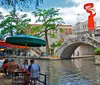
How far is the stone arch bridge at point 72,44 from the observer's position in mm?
41250

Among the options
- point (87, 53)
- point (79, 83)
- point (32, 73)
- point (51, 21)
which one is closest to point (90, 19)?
point (87, 53)

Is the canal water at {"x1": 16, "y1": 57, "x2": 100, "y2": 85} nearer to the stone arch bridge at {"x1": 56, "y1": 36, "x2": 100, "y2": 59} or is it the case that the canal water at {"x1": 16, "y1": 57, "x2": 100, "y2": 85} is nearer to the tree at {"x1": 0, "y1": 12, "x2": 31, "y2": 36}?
the stone arch bridge at {"x1": 56, "y1": 36, "x2": 100, "y2": 59}

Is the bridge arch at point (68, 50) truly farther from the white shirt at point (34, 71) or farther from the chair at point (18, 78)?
the white shirt at point (34, 71)

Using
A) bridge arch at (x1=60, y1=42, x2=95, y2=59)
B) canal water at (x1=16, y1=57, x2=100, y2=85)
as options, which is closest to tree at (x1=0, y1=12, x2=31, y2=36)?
bridge arch at (x1=60, y1=42, x2=95, y2=59)

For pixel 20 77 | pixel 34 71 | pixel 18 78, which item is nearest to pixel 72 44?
pixel 20 77

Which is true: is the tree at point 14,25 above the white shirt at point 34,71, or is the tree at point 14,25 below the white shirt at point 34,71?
above

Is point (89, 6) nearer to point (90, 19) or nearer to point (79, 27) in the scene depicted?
point (90, 19)

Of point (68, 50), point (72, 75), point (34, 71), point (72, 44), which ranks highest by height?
point (72, 44)

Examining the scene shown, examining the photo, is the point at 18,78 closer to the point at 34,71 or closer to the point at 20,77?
the point at 20,77

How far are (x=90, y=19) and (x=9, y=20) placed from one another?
66.8 feet

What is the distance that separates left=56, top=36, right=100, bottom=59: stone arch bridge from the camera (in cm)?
4125

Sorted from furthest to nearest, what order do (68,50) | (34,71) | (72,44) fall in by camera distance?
1. (68,50)
2. (72,44)
3. (34,71)

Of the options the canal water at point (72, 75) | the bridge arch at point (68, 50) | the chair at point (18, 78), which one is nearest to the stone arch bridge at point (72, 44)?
the bridge arch at point (68, 50)

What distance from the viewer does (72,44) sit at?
45.8 m
